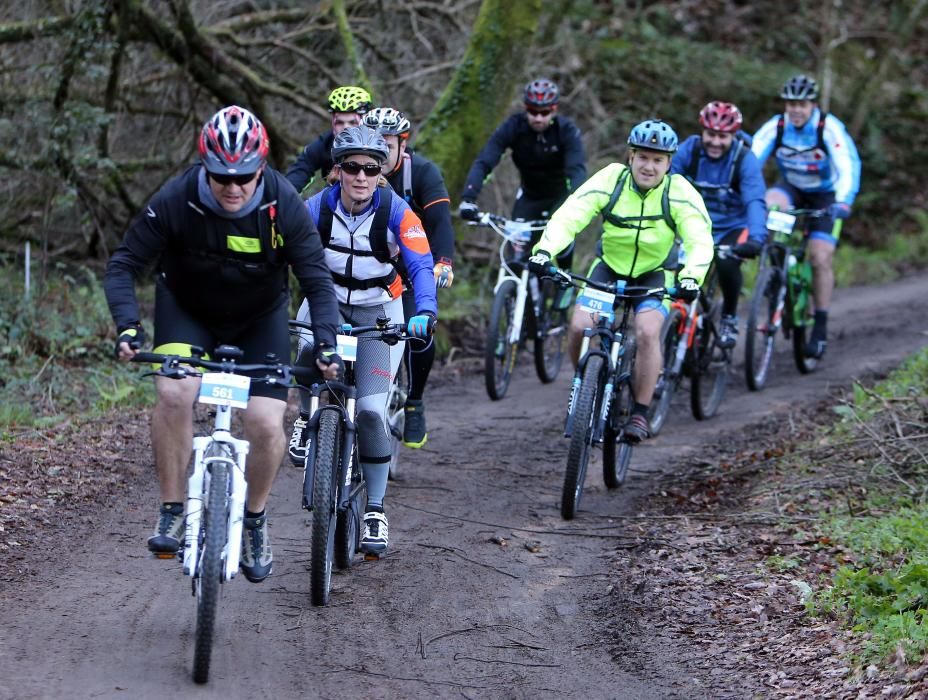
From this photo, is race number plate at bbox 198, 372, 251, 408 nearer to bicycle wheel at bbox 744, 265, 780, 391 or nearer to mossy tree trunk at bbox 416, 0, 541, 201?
bicycle wheel at bbox 744, 265, 780, 391

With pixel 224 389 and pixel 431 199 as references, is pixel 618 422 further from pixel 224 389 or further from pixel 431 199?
pixel 224 389

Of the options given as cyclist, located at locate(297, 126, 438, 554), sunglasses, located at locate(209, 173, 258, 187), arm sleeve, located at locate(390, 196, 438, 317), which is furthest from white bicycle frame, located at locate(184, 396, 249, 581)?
arm sleeve, located at locate(390, 196, 438, 317)

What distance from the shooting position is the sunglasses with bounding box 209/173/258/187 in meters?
4.87

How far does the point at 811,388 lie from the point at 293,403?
5.02m

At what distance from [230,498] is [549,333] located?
6.34 meters

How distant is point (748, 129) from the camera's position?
21359 mm

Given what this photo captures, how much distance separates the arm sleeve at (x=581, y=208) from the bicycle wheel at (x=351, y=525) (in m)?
2.14

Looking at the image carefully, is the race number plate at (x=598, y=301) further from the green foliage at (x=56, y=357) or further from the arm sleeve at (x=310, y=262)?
the green foliage at (x=56, y=357)

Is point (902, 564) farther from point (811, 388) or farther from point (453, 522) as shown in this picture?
point (811, 388)

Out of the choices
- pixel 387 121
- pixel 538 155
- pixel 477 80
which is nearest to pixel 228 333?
pixel 387 121

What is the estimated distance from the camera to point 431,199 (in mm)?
7734

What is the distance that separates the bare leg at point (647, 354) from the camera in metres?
7.72

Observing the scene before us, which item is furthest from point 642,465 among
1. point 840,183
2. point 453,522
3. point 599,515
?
point 840,183

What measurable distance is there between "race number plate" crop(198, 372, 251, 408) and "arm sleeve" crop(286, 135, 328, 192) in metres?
3.19
